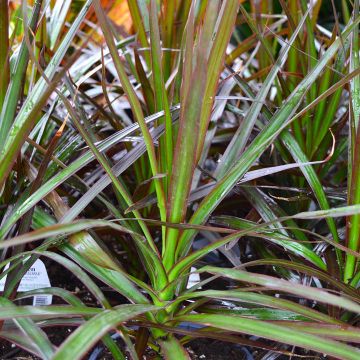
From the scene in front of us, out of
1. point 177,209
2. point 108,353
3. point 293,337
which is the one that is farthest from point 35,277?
point 293,337

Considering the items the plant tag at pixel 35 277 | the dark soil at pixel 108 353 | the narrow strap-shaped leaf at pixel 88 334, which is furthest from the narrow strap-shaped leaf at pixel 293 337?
the plant tag at pixel 35 277

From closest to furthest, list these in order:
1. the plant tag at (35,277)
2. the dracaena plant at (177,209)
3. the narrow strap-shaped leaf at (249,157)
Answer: the dracaena plant at (177,209) < the narrow strap-shaped leaf at (249,157) < the plant tag at (35,277)

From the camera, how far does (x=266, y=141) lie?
666mm

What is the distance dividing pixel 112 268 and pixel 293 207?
1.37 ft

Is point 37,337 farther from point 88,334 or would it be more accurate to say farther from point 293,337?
point 293,337

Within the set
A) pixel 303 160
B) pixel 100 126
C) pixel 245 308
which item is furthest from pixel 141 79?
pixel 245 308

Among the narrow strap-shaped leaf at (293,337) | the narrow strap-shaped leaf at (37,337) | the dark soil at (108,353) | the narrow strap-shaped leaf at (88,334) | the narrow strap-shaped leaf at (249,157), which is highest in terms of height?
the narrow strap-shaped leaf at (249,157)

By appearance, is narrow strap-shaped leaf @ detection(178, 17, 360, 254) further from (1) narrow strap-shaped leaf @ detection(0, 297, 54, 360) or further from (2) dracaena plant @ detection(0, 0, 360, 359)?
(1) narrow strap-shaped leaf @ detection(0, 297, 54, 360)

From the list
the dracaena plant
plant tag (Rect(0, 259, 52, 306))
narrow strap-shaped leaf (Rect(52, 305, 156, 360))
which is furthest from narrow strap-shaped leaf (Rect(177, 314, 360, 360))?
plant tag (Rect(0, 259, 52, 306))

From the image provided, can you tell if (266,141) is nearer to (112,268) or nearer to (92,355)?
(112,268)

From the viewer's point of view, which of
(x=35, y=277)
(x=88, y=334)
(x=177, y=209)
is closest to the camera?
(x=88, y=334)

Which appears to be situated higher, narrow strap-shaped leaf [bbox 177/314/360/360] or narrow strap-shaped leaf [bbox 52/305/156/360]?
narrow strap-shaped leaf [bbox 52/305/156/360]

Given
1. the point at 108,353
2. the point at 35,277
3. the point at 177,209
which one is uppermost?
the point at 177,209

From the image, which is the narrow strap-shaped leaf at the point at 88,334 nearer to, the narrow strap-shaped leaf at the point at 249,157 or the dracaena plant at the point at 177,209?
the dracaena plant at the point at 177,209
